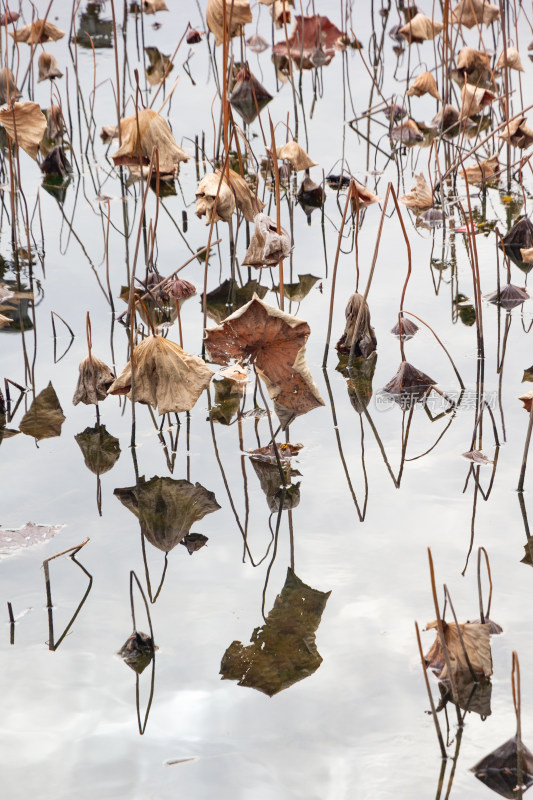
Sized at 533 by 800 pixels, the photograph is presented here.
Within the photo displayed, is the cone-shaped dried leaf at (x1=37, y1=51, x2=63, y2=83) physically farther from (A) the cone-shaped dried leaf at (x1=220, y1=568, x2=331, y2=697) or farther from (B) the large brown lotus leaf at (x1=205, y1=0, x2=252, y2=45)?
(A) the cone-shaped dried leaf at (x1=220, y1=568, x2=331, y2=697)

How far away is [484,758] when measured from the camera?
94cm

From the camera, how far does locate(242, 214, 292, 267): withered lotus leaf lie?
1.71 metres

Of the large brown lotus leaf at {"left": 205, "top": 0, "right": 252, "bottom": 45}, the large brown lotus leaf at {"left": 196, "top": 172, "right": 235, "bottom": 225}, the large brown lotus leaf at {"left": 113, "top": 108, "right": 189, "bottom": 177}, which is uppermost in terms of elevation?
the large brown lotus leaf at {"left": 205, "top": 0, "right": 252, "bottom": 45}

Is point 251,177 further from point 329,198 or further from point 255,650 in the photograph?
point 255,650

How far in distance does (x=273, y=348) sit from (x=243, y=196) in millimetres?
646

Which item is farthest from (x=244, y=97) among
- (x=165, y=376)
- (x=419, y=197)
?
(x=165, y=376)

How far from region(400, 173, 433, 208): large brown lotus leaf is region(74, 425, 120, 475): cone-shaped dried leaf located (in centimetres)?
145

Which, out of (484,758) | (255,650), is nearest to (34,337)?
(255,650)

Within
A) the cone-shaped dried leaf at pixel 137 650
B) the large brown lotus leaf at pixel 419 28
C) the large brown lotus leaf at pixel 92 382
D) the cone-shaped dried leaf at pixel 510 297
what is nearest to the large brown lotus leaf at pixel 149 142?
the large brown lotus leaf at pixel 92 382

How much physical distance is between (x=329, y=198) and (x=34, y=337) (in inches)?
48.1

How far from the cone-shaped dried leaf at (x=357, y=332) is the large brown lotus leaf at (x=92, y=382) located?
49 cm

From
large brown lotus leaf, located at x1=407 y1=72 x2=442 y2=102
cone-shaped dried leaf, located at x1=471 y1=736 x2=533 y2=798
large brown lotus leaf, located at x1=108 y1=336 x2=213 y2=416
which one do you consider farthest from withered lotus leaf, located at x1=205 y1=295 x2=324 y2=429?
large brown lotus leaf, located at x1=407 y1=72 x2=442 y2=102

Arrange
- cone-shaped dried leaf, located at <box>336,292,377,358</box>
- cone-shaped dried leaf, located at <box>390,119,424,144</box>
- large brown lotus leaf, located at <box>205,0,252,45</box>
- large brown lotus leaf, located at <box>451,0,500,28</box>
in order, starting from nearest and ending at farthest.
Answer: cone-shaped dried leaf, located at <box>336,292,377,358</box> → large brown lotus leaf, located at <box>205,0,252,45</box> → cone-shaped dried leaf, located at <box>390,119,424,144</box> → large brown lotus leaf, located at <box>451,0,500,28</box>

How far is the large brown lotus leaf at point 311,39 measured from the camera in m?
3.72
